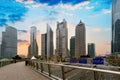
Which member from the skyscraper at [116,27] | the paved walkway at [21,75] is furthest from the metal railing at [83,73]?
the skyscraper at [116,27]

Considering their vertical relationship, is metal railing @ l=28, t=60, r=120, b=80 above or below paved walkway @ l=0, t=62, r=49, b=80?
above

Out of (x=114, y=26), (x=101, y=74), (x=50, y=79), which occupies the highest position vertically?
(x=114, y=26)

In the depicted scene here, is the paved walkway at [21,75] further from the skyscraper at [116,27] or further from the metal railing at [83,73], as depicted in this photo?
the skyscraper at [116,27]

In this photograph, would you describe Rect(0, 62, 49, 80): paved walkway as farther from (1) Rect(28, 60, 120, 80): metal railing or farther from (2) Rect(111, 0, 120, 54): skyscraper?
(2) Rect(111, 0, 120, 54): skyscraper

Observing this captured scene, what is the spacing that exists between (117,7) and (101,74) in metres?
97.2

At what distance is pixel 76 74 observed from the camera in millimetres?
13125

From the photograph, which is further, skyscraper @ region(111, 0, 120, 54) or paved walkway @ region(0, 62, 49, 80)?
skyscraper @ region(111, 0, 120, 54)

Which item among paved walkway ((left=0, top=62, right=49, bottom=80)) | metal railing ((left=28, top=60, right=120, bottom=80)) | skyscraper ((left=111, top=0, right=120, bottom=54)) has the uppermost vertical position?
skyscraper ((left=111, top=0, right=120, bottom=54))

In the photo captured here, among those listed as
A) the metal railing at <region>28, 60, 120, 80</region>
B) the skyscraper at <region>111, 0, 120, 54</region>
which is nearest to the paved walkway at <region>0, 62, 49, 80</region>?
the metal railing at <region>28, 60, 120, 80</region>

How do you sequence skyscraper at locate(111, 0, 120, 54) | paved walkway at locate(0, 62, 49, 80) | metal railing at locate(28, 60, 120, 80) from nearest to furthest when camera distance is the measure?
1. metal railing at locate(28, 60, 120, 80)
2. paved walkway at locate(0, 62, 49, 80)
3. skyscraper at locate(111, 0, 120, 54)

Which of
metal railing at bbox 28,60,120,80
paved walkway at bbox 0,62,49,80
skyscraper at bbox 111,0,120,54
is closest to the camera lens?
metal railing at bbox 28,60,120,80

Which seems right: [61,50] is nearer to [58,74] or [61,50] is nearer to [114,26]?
[114,26]

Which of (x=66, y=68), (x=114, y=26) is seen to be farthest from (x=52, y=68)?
(x=114, y=26)

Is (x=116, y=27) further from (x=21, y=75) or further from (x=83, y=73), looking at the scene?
(x=83, y=73)
